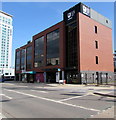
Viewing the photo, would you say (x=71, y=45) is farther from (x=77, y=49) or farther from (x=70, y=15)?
(x=70, y=15)

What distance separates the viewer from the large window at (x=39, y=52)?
45953mm

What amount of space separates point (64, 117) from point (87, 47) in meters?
30.7

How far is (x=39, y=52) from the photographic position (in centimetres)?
4753

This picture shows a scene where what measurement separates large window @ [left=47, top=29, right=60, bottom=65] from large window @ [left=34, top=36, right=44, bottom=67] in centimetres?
359

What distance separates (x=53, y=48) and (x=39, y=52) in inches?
328

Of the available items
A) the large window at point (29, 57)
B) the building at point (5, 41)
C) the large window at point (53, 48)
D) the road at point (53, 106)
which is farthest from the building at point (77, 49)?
the building at point (5, 41)

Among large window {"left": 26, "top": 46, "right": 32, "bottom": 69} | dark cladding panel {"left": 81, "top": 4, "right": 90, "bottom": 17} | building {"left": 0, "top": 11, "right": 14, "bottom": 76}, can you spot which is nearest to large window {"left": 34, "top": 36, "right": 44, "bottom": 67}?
large window {"left": 26, "top": 46, "right": 32, "bottom": 69}

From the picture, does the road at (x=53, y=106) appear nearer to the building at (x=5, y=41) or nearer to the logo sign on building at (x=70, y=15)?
the logo sign on building at (x=70, y=15)

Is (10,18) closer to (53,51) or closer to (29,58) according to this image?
(29,58)

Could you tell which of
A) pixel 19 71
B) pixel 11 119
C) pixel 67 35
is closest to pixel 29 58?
pixel 19 71

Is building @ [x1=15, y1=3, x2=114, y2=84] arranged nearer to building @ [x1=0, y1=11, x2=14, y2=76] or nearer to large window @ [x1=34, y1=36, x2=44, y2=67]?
large window @ [x1=34, y1=36, x2=44, y2=67]

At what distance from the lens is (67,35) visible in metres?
38.2

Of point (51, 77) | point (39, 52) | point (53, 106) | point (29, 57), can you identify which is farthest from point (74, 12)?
point (53, 106)

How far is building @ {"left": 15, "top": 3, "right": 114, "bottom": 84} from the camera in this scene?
34594mm
